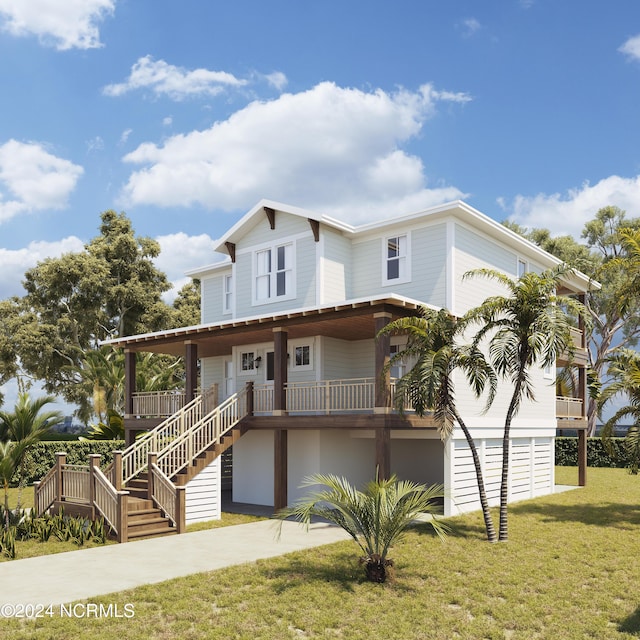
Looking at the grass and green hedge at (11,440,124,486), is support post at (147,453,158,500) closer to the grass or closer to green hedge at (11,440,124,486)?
the grass

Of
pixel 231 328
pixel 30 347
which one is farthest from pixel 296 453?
pixel 30 347

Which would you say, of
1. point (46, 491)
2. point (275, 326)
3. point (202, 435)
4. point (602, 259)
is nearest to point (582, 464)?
point (275, 326)

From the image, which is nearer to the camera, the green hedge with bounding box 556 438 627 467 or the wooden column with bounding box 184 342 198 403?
the wooden column with bounding box 184 342 198 403

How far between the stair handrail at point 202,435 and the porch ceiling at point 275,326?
218 centimetres

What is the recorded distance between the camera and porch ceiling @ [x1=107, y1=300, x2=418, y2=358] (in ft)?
58.9

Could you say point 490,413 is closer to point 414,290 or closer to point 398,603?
point 414,290

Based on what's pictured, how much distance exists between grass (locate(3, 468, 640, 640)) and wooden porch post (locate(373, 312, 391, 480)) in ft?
8.59

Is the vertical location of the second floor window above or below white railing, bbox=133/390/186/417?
above

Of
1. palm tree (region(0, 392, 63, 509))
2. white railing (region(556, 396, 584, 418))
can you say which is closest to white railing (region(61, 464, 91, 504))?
palm tree (region(0, 392, 63, 509))

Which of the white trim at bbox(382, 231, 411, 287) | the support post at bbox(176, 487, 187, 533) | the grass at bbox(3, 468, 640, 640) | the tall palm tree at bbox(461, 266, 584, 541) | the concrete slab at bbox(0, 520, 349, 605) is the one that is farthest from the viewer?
the white trim at bbox(382, 231, 411, 287)

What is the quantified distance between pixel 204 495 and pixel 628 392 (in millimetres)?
12203

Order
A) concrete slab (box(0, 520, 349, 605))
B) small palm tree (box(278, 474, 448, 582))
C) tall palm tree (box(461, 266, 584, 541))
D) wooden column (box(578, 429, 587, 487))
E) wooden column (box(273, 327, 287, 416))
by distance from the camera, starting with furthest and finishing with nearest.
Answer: wooden column (box(578, 429, 587, 487)), wooden column (box(273, 327, 287, 416)), tall palm tree (box(461, 266, 584, 541)), small palm tree (box(278, 474, 448, 582)), concrete slab (box(0, 520, 349, 605))

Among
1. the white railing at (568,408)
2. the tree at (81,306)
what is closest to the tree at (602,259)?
the white railing at (568,408)

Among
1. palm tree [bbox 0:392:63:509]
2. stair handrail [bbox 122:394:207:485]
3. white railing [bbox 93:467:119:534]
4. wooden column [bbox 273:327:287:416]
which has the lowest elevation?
white railing [bbox 93:467:119:534]
